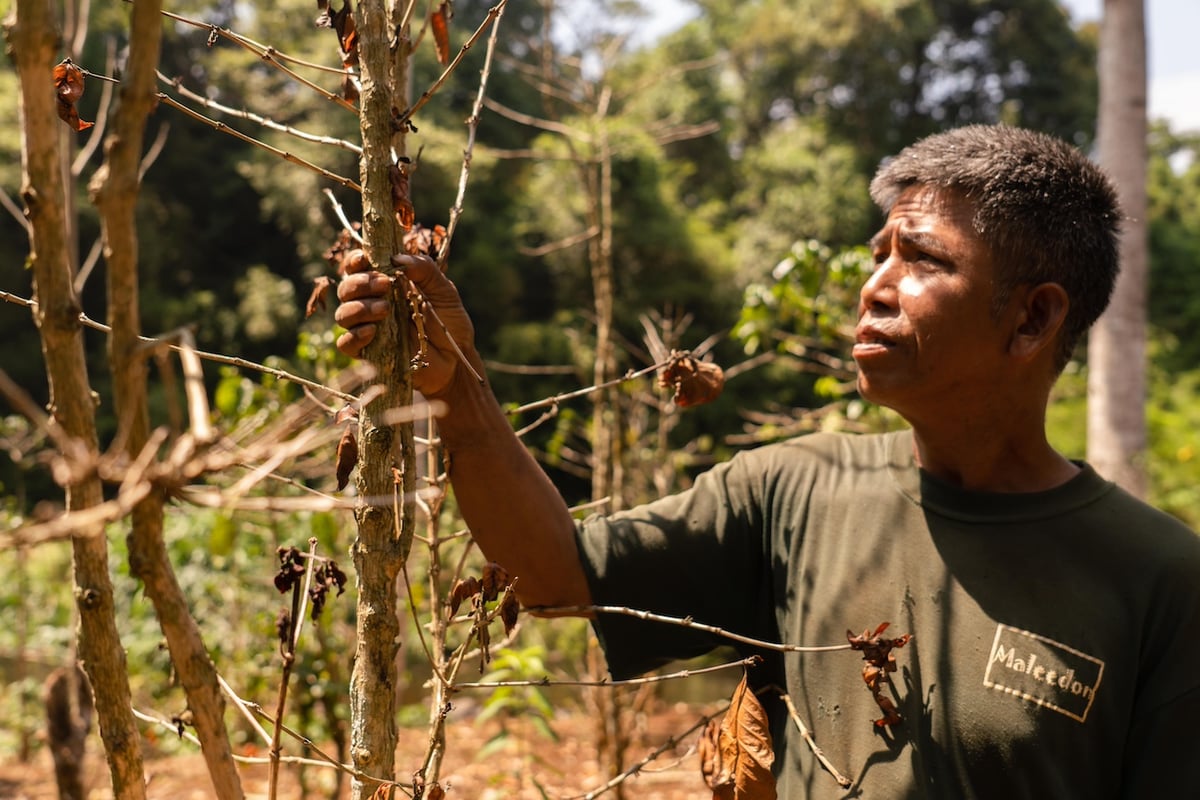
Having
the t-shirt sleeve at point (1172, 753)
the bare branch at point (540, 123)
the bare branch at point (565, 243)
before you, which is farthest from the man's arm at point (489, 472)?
the bare branch at point (540, 123)

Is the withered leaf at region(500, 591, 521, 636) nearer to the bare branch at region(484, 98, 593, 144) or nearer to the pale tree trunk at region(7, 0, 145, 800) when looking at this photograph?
the pale tree trunk at region(7, 0, 145, 800)

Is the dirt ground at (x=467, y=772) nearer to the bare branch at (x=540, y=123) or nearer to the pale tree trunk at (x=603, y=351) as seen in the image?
the pale tree trunk at (x=603, y=351)

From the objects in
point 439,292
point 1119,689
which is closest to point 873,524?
point 1119,689

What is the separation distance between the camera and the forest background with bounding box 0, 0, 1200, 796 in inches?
200

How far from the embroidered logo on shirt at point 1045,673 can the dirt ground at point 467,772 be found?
2.95 metres

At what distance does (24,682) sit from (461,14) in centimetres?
1742

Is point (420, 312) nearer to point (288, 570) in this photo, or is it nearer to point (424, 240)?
point (424, 240)

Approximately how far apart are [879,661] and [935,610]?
212 millimetres

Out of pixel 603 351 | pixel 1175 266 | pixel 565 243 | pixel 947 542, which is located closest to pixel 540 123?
pixel 565 243

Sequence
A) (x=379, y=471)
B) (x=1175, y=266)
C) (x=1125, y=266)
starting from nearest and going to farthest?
(x=379, y=471)
(x=1125, y=266)
(x=1175, y=266)

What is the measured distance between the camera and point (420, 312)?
126 centimetres

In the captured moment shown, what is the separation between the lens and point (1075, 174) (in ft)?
5.65

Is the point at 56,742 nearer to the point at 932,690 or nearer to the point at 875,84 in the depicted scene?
the point at 932,690

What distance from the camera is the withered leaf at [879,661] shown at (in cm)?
144
